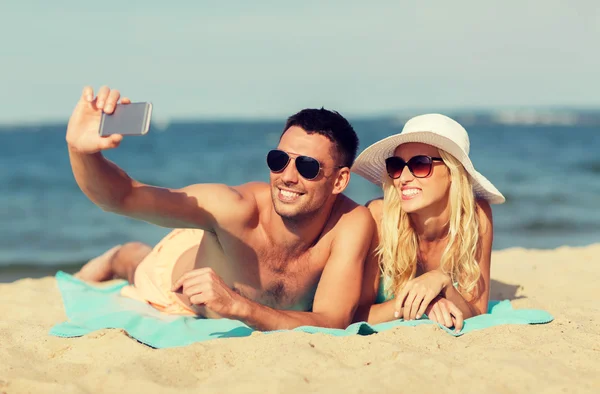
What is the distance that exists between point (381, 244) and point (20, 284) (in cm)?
359

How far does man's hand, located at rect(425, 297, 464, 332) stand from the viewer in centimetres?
424

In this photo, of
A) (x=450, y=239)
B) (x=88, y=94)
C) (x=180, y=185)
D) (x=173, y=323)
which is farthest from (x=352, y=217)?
(x=180, y=185)

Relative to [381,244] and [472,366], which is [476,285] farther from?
[472,366]

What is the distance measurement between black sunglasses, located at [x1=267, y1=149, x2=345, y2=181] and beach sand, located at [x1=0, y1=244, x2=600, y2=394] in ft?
3.27

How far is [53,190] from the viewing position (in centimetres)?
1617

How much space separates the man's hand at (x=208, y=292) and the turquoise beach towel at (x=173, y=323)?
0.49m

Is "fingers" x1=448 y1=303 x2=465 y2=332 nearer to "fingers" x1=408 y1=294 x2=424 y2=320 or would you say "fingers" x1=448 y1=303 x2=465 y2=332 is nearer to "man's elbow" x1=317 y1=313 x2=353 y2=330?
"fingers" x1=408 y1=294 x2=424 y2=320

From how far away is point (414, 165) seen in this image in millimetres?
4484

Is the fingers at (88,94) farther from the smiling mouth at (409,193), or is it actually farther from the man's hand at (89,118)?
the smiling mouth at (409,193)

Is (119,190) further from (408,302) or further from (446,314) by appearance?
(446,314)

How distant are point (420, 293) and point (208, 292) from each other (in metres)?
1.30

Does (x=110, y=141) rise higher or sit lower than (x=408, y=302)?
higher

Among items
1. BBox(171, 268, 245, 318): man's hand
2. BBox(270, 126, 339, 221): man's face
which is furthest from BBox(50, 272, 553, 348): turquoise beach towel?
BBox(270, 126, 339, 221): man's face

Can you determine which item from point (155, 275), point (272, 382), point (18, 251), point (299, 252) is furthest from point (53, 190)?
point (272, 382)
